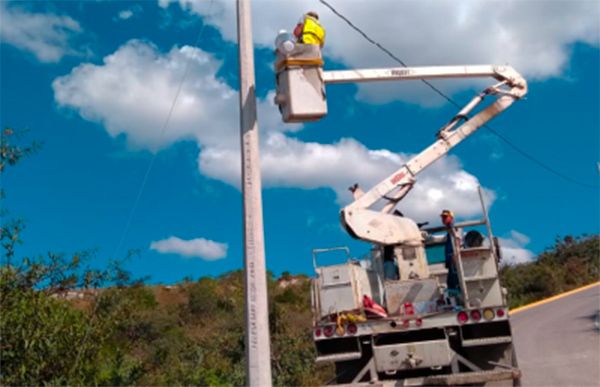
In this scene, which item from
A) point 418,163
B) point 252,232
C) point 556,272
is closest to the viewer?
point 252,232

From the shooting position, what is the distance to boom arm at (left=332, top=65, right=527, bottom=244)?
9.80 metres

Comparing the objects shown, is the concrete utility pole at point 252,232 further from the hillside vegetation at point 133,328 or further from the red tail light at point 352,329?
the red tail light at point 352,329

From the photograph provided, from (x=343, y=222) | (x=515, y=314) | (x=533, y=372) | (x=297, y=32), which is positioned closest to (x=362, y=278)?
(x=343, y=222)

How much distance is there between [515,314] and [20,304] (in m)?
19.9

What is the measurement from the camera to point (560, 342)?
1477 cm

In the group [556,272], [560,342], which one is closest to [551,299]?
[556,272]

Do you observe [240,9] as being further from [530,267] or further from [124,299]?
[530,267]

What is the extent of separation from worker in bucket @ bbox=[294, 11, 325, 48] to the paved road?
740cm

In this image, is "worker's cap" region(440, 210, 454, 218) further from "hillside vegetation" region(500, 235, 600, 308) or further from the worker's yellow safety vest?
"hillside vegetation" region(500, 235, 600, 308)

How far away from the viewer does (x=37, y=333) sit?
5016mm

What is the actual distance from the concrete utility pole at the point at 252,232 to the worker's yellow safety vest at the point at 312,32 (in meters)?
1.15

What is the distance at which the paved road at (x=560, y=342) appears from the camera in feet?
35.9

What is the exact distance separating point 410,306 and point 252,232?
5986 millimetres

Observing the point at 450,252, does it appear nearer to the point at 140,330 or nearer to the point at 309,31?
the point at 309,31
